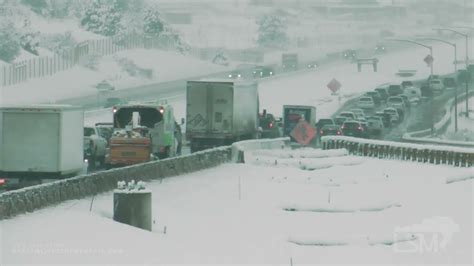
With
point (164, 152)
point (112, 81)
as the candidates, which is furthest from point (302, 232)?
point (112, 81)

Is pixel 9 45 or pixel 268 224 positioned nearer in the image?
pixel 268 224

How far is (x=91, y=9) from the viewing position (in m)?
175

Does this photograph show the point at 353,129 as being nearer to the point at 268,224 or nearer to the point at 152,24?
the point at 268,224

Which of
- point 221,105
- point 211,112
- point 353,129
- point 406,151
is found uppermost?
point 221,105

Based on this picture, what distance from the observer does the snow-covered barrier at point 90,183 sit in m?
30.0

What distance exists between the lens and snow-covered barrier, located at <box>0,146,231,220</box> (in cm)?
2998

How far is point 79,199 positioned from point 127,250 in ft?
23.1

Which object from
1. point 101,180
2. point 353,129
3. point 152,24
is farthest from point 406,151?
point 152,24

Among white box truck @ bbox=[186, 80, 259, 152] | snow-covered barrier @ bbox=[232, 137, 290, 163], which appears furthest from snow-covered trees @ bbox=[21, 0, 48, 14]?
white box truck @ bbox=[186, 80, 259, 152]

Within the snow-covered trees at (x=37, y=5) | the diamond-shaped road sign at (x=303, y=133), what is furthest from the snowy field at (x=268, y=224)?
the snow-covered trees at (x=37, y=5)

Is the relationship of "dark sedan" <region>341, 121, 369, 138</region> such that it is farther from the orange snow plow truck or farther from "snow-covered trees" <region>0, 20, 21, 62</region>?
"snow-covered trees" <region>0, 20, 21, 62</region>

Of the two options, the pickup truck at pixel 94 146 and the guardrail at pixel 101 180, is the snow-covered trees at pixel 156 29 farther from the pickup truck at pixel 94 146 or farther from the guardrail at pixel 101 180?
the pickup truck at pixel 94 146

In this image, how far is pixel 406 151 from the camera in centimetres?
6050

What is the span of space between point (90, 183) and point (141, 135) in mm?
12443
